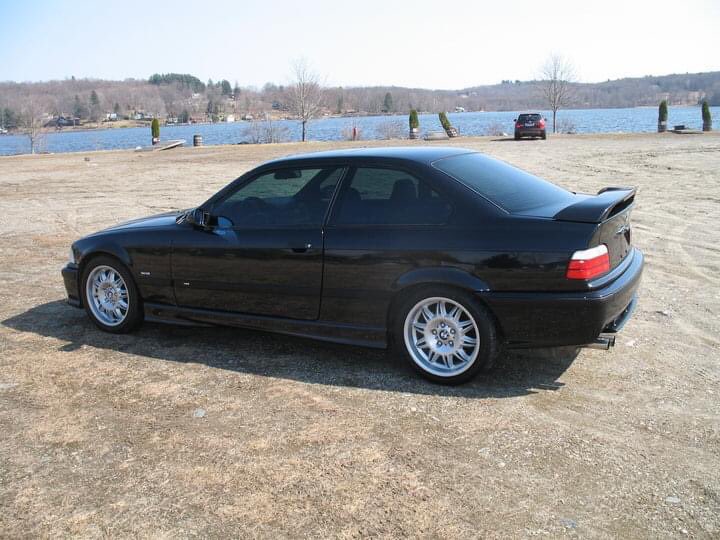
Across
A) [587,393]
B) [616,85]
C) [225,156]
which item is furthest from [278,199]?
[616,85]

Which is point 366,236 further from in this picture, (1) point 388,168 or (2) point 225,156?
(2) point 225,156

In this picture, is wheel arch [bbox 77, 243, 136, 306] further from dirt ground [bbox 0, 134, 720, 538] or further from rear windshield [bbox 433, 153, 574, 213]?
rear windshield [bbox 433, 153, 574, 213]

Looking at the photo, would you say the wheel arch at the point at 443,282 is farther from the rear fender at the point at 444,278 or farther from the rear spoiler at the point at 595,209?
the rear spoiler at the point at 595,209

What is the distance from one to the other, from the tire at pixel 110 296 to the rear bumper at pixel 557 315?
3.28 meters

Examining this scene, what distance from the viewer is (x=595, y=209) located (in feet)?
14.8

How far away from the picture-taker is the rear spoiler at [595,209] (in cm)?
443

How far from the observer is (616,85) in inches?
5846

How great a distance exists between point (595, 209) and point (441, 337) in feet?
4.47

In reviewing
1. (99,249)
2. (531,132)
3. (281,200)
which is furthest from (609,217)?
(531,132)

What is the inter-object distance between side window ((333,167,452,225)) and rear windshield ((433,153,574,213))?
0.24 metres

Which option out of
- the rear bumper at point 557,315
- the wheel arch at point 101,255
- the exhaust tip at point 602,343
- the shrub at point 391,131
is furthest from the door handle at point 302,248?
the shrub at point 391,131

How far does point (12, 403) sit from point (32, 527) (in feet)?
5.79

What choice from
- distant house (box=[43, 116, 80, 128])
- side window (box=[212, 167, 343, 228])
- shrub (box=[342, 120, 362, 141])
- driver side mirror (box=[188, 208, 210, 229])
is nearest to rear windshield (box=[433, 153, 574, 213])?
side window (box=[212, 167, 343, 228])

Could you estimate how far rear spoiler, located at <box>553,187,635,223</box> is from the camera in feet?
14.5
